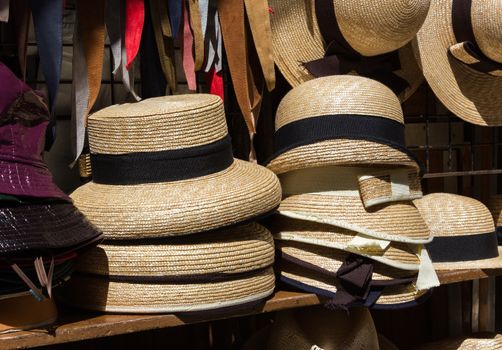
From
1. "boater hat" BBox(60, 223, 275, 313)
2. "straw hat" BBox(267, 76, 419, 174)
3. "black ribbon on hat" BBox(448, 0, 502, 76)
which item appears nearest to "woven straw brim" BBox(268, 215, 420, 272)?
"straw hat" BBox(267, 76, 419, 174)

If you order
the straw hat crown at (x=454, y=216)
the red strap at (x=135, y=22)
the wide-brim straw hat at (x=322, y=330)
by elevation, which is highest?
the red strap at (x=135, y=22)

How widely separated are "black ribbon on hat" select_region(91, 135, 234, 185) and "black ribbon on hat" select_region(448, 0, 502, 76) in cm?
107

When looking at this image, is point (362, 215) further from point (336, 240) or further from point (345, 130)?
point (345, 130)

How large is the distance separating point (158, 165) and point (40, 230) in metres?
0.32

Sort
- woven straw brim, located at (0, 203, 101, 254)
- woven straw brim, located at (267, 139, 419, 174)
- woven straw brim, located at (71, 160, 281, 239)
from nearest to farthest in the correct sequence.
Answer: woven straw brim, located at (0, 203, 101, 254)
woven straw brim, located at (71, 160, 281, 239)
woven straw brim, located at (267, 139, 419, 174)

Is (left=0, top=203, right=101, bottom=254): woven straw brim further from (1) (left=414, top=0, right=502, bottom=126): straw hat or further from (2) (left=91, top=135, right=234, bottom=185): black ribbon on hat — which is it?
(1) (left=414, top=0, right=502, bottom=126): straw hat

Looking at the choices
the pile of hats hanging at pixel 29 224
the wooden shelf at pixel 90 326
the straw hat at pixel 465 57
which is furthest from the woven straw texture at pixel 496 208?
the pile of hats hanging at pixel 29 224

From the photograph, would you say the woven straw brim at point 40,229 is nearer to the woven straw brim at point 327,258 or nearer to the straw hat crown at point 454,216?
the woven straw brim at point 327,258

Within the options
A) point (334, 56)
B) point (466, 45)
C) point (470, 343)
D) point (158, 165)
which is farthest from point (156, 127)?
point (470, 343)

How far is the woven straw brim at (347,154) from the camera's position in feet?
5.90

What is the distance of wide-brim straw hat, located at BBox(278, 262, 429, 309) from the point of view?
1.84m

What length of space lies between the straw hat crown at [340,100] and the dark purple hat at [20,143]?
2.15 feet

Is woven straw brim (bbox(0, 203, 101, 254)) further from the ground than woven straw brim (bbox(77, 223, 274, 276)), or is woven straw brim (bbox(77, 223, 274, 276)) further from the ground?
woven straw brim (bbox(0, 203, 101, 254))

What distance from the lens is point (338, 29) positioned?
210 centimetres
